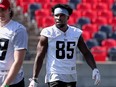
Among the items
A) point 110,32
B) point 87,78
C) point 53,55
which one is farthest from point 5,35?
point 110,32

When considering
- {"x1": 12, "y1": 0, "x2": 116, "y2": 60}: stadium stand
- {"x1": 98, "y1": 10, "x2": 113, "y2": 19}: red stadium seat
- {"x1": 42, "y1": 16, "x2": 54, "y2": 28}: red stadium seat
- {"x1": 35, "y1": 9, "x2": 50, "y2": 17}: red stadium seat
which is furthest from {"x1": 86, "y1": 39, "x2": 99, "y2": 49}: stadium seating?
{"x1": 98, "y1": 10, "x2": 113, "y2": 19}: red stadium seat

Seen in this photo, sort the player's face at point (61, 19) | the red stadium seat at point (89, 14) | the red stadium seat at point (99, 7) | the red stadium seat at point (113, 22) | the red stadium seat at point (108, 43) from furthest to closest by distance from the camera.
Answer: the red stadium seat at point (99, 7), the red stadium seat at point (89, 14), the red stadium seat at point (113, 22), the red stadium seat at point (108, 43), the player's face at point (61, 19)

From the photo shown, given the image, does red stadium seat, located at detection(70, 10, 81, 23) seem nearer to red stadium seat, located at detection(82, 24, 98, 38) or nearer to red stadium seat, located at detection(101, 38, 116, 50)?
red stadium seat, located at detection(82, 24, 98, 38)

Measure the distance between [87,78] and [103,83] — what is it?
0.33 m

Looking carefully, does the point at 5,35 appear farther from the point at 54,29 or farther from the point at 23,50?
the point at 54,29

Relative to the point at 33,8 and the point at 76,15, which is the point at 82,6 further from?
the point at 33,8

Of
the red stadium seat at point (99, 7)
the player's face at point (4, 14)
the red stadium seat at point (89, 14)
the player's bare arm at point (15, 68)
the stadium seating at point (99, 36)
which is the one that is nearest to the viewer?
the player's bare arm at point (15, 68)

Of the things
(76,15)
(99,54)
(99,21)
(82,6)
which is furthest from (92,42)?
(82,6)

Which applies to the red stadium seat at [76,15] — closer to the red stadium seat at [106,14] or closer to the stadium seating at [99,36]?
the red stadium seat at [106,14]

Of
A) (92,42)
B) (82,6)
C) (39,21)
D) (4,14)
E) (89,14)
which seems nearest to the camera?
(4,14)

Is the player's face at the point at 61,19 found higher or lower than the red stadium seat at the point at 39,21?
lower

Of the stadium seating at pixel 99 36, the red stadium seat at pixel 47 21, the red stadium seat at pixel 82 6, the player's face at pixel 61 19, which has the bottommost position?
the player's face at pixel 61 19

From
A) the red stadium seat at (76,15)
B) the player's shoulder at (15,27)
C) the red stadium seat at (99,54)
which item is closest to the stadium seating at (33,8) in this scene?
A: the red stadium seat at (76,15)

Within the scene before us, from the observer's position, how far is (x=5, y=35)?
5.58 m
